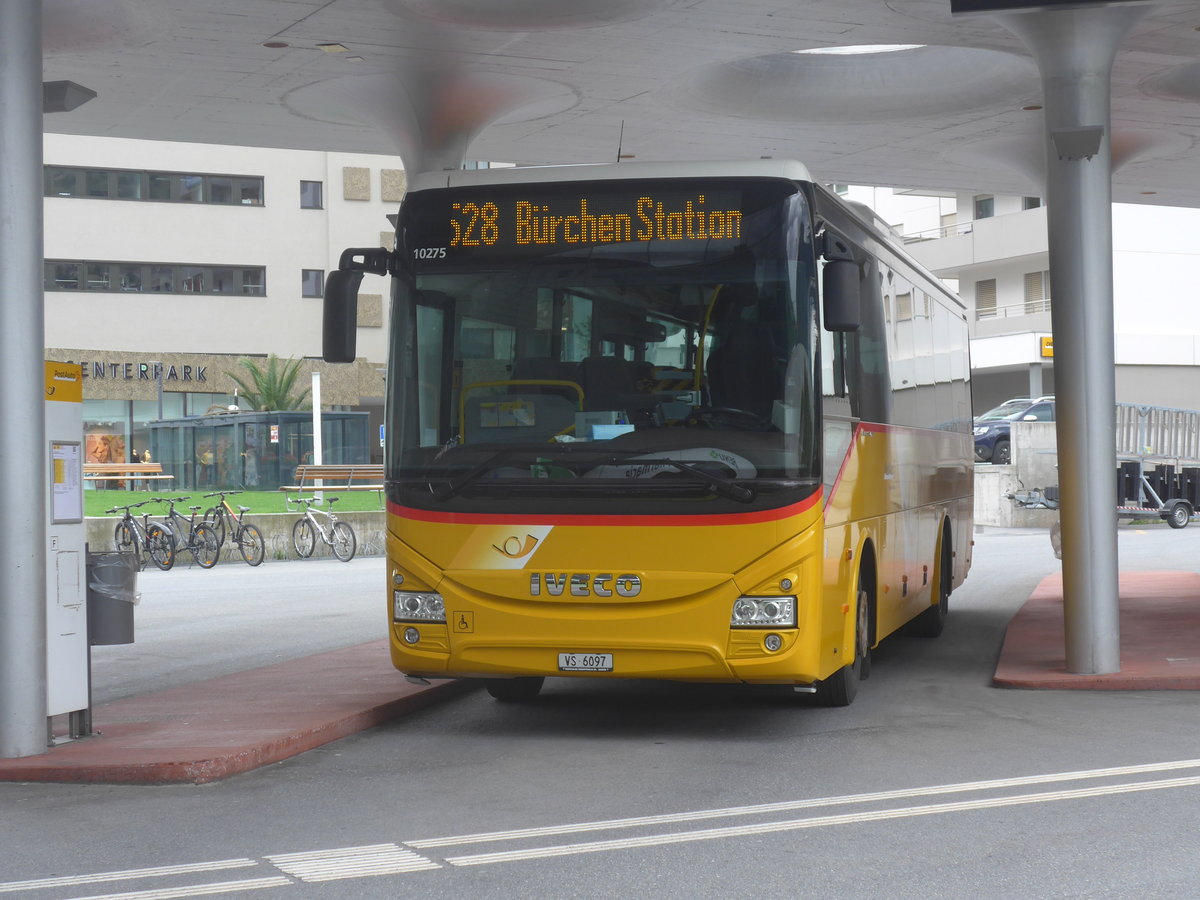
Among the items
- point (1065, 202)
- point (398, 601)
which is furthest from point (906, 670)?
point (398, 601)

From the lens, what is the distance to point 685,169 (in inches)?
373

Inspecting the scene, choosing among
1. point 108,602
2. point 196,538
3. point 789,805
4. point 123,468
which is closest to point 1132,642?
point 789,805

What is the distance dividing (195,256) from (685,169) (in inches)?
2176

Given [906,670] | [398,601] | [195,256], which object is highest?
[195,256]

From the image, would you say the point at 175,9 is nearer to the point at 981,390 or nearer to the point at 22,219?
the point at 22,219

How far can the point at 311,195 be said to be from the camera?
6438 cm

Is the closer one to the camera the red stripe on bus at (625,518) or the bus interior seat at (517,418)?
the red stripe on bus at (625,518)

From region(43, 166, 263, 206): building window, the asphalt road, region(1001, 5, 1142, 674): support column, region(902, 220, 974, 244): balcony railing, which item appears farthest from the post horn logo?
region(43, 166, 263, 206): building window

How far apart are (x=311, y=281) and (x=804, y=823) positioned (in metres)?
59.5

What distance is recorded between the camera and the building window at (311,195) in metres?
64.1

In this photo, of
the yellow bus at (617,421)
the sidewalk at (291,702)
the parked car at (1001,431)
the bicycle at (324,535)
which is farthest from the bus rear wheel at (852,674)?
the parked car at (1001,431)

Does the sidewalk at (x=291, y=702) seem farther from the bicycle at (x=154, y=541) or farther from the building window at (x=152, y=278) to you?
the building window at (x=152, y=278)

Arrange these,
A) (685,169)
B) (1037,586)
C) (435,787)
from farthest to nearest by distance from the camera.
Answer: (1037,586)
(685,169)
(435,787)

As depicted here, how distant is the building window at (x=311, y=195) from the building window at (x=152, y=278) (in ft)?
10.8
